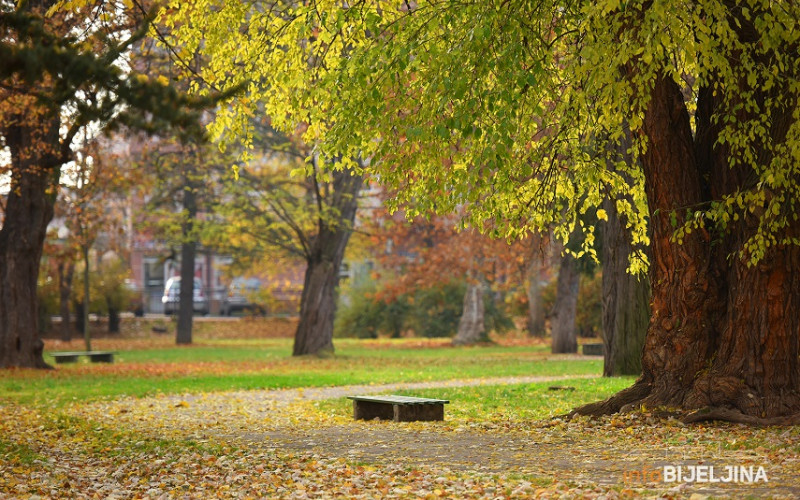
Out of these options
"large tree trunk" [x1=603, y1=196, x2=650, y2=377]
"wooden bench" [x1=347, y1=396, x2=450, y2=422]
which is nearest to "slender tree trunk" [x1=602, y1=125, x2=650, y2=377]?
"large tree trunk" [x1=603, y1=196, x2=650, y2=377]

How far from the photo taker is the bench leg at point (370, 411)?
12727 millimetres

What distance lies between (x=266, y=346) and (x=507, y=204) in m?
27.2

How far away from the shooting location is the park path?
7695 millimetres

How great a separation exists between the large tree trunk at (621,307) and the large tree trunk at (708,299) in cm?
662

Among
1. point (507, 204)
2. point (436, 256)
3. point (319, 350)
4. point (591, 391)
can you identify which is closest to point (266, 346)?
point (436, 256)

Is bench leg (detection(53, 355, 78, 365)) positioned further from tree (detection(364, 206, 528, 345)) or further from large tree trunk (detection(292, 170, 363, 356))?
tree (detection(364, 206, 528, 345))

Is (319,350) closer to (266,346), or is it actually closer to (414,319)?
(266,346)

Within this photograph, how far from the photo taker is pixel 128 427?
12.0 metres

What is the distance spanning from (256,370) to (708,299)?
14624 mm

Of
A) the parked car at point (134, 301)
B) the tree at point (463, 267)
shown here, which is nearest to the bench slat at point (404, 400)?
the tree at point (463, 267)

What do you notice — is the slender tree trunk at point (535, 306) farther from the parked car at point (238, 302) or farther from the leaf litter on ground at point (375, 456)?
the leaf litter on ground at point (375, 456)

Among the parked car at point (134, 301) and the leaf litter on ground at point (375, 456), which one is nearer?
the leaf litter on ground at point (375, 456)

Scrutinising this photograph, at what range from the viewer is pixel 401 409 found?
12.2 meters

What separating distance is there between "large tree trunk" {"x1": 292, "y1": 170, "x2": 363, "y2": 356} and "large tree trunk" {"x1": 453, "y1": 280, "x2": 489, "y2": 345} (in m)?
9.19
